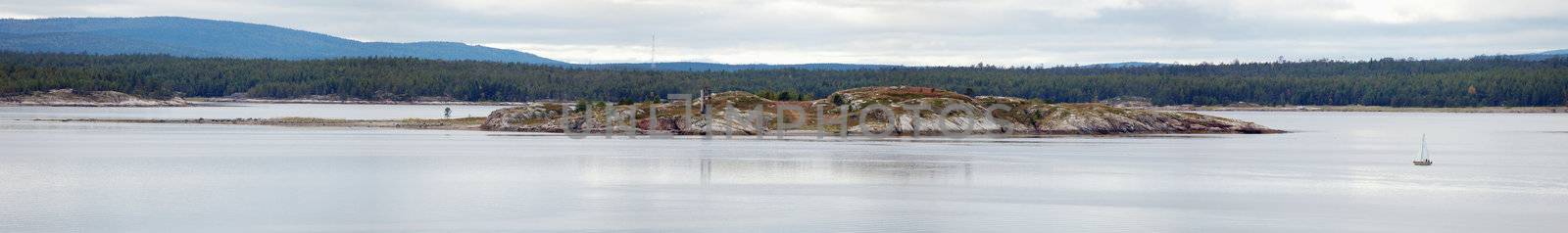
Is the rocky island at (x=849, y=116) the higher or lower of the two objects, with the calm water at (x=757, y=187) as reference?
higher

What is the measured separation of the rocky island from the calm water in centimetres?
1897

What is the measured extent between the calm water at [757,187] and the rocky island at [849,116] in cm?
1897

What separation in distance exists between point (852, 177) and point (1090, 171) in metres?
12.1

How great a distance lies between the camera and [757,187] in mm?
60250

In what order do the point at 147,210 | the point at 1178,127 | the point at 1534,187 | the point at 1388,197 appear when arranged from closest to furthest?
the point at 147,210
the point at 1388,197
the point at 1534,187
the point at 1178,127

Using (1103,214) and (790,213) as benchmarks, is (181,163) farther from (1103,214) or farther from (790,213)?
(1103,214)

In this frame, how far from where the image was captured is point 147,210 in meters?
47.8

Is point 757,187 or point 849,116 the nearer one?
point 757,187

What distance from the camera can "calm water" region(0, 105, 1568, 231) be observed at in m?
46.3

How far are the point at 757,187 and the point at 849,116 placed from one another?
63064 millimetres

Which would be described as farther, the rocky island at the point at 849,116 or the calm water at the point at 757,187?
the rocky island at the point at 849,116

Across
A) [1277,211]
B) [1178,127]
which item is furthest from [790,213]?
[1178,127]

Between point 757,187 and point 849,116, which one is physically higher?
point 849,116

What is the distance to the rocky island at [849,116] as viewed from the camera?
121m
